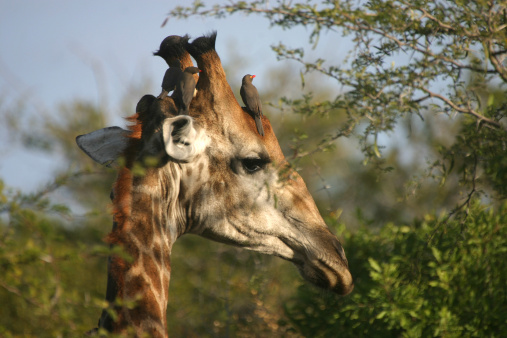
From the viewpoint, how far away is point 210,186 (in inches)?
142

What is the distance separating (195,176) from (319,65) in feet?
4.12

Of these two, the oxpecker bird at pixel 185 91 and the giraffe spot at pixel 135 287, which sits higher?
the oxpecker bird at pixel 185 91

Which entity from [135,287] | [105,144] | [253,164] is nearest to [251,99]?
[253,164]

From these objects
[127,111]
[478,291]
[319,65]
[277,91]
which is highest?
[319,65]

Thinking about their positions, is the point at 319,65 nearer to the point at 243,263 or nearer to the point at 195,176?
the point at 195,176

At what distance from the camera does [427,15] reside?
3.70m

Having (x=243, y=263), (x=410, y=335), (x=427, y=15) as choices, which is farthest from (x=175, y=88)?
(x=243, y=263)

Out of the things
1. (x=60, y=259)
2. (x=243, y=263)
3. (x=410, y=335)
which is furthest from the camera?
(x=243, y=263)

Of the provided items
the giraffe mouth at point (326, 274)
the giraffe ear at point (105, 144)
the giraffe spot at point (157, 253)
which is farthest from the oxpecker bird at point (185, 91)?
the giraffe mouth at point (326, 274)

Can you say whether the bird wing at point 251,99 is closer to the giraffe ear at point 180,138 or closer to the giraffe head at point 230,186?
the giraffe head at point 230,186

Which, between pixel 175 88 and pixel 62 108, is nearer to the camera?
pixel 175 88

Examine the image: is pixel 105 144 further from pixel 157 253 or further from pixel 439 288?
pixel 439 288

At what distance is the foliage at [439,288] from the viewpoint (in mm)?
4270

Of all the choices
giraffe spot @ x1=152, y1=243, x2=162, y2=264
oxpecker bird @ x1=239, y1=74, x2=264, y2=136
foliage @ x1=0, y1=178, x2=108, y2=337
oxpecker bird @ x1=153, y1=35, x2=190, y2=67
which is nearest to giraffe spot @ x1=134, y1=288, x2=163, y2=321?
giraffe spot @ x1=152, y1=243, x2=162, y2=264
